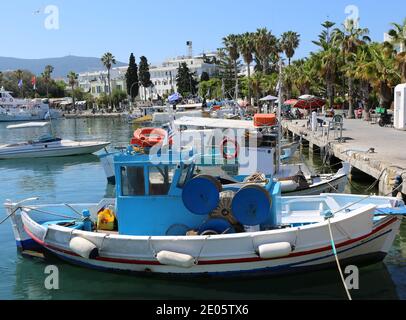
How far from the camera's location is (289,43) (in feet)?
274

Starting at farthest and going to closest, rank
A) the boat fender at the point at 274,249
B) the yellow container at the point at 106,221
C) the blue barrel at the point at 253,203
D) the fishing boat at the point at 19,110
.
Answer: the fishing boat at the point at 19,110 → the yellow container at the point at 106,221 → the blue barrel at the point at 253,203 → the boat fender at the point at 274,249

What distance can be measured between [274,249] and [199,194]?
1.94 meters

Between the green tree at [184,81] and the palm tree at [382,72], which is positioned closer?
the palm tree at [382,72]

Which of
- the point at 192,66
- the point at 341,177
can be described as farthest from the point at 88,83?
the point at 341,177

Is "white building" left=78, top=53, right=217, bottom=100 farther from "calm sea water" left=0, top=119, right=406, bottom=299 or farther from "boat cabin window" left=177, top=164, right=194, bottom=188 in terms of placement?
"boat cabin window" left=177, top=164, right=194, bottom=188

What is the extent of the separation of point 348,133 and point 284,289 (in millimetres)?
21372

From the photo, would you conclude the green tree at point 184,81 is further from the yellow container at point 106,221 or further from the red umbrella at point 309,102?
the yellow container at point 106,221

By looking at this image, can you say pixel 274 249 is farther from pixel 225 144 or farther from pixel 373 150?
pixel 373 150

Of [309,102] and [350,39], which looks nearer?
[309,102]

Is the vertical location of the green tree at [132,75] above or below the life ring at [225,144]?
above

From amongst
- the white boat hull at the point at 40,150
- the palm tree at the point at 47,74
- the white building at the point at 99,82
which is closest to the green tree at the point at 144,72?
the white building at the point at 99,82

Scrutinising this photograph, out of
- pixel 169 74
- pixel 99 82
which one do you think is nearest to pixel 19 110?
pixel 169 74

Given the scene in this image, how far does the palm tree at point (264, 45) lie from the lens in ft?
261

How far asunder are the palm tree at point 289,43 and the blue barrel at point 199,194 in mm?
→ 75563
